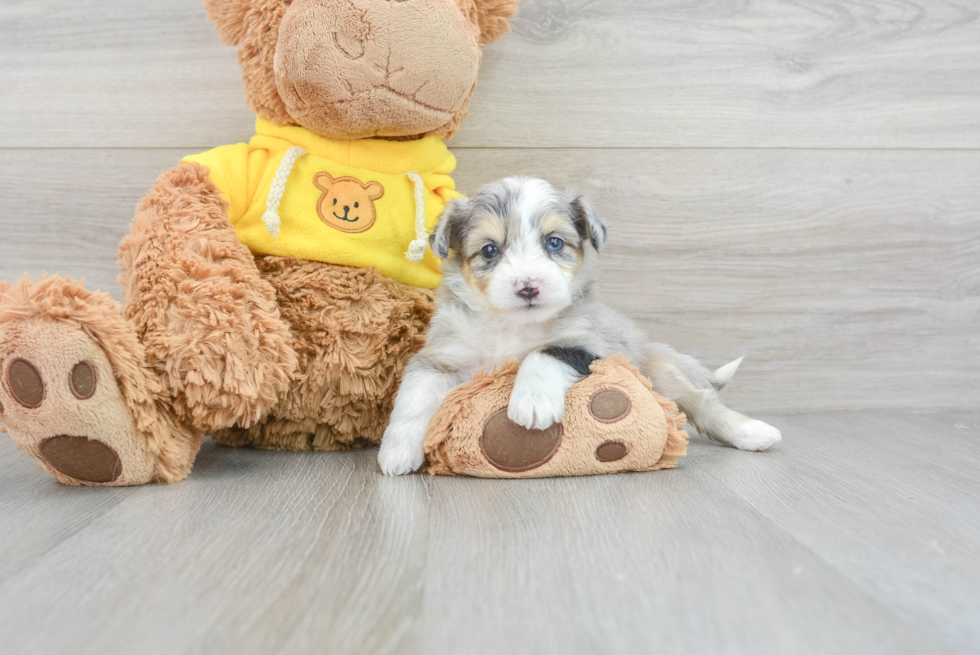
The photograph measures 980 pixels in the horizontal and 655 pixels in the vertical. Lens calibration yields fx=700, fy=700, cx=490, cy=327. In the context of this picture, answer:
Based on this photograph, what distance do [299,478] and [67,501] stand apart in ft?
1.55

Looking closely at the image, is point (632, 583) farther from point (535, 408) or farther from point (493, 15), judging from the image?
point (493, 15)

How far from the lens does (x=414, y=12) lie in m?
1.72

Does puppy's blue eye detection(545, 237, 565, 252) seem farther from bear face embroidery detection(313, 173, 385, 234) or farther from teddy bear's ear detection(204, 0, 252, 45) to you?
teddy bear's ear detection(204, 0, 252, 45)

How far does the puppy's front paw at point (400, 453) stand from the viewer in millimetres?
1670

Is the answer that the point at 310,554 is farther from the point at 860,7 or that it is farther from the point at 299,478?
the point at 860,7

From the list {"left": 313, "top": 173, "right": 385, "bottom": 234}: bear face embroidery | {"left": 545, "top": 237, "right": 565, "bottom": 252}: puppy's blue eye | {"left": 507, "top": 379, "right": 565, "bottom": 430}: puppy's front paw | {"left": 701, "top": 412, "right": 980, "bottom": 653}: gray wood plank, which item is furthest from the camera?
{"left": 313, "top": 173, "right": 385, "bottom": 234}: bear face embroidery

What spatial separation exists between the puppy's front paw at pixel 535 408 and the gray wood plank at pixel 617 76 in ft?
3.79

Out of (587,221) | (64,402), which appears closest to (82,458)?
(64,402)

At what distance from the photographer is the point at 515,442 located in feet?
5.21

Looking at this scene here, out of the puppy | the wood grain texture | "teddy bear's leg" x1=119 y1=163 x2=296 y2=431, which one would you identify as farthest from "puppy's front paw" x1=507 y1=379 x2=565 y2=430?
"teddy bear's leg" x1=119 y1=163 x2=296 y2=431

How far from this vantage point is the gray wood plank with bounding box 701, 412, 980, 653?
102 centimetres

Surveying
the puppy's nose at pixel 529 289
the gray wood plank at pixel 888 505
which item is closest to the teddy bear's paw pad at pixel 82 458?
the puppy's nose at pixel 529 289

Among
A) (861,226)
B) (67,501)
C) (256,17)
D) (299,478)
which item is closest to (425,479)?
(299,478)

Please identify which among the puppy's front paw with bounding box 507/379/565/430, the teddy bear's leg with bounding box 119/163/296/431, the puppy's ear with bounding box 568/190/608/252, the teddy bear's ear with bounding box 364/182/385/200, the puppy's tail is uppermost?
the teddy bear's ear with bounding box 364/182/385/200
